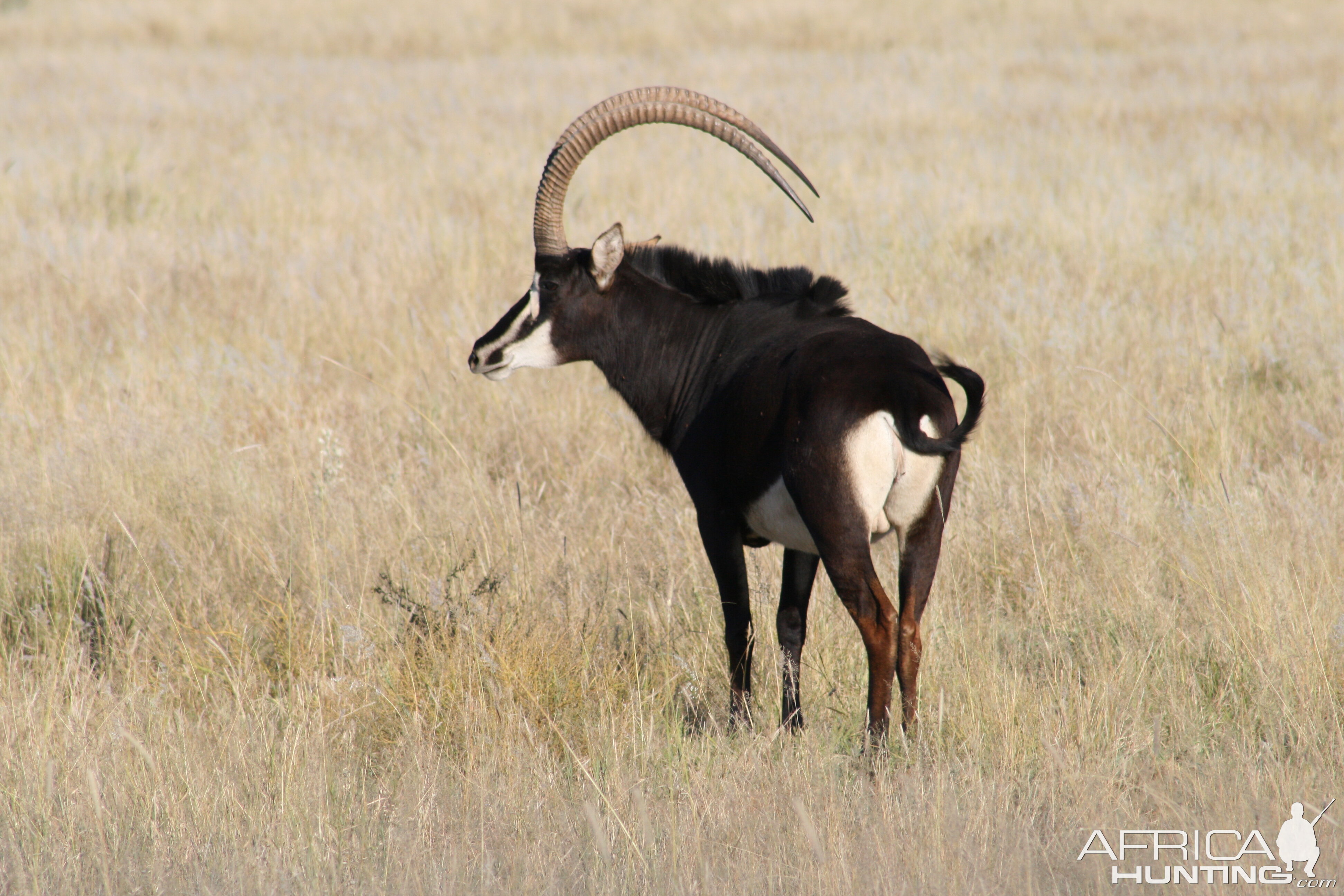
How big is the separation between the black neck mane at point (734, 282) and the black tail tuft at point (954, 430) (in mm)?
706

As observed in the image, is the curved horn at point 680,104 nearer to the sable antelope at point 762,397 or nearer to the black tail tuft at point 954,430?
the sable antelope at point 762,397

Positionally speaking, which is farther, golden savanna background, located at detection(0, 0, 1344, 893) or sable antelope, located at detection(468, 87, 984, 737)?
sable antelope, located at detection(468, 87, 984, 737)

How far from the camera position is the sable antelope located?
2.94 m

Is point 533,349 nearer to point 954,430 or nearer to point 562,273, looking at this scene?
point 562,273

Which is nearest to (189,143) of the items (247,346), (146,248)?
(146,248)

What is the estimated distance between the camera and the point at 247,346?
7145mm

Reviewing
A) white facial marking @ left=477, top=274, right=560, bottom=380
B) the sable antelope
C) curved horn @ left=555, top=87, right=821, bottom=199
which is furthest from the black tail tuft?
white facial marking @ left=477, top=274, right=560, bottom=380

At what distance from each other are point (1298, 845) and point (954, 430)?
1211mm

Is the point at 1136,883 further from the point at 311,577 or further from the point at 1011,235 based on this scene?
the point at 1011,235

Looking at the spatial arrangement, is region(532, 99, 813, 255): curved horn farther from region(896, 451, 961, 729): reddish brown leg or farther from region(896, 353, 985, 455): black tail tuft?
region(896, 451, 961, 729): reddish brown leg

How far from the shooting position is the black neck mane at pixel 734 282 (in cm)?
369

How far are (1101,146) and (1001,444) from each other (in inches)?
320

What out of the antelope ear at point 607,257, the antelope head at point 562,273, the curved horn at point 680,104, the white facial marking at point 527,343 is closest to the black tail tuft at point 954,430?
the curved horn at point 680,104

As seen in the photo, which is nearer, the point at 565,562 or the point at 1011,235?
the point at 565,562
